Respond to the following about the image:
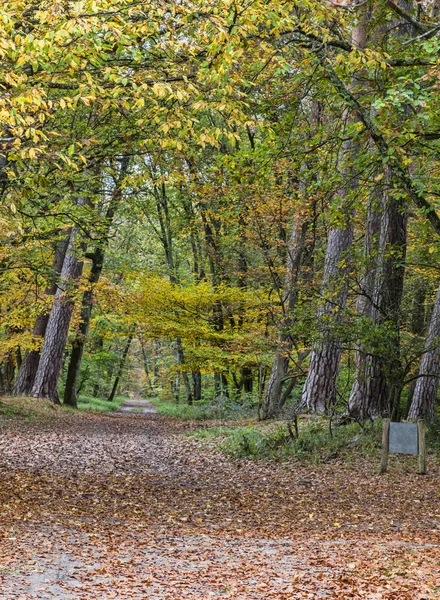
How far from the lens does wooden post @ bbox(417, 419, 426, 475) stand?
30.6ft

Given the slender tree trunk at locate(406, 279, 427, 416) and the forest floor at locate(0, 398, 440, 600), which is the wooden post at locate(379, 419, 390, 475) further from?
the slender tree trunk at locate(406, 279, 427, 416)

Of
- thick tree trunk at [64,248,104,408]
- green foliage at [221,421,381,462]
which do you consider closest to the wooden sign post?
green foliage at [221,421,381,462]

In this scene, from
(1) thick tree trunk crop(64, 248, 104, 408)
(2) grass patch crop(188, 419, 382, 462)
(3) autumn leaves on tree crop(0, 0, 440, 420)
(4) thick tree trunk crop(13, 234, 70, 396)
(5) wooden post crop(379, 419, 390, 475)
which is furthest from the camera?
(1) thick tree trunk crop(64, 248, 104, 408)

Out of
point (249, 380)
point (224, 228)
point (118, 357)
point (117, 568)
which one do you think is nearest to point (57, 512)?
point (117, 568)

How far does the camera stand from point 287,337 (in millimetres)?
15633

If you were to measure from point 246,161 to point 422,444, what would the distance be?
4.97 metres

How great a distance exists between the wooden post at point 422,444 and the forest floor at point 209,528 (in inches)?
6.9

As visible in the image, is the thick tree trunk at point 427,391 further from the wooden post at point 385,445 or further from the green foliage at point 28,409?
the green foliage at point 28,409

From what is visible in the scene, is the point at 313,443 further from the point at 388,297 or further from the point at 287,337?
the point at 287,337

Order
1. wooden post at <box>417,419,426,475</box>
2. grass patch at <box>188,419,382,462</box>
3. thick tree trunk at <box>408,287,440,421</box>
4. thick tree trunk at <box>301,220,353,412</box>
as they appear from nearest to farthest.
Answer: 1. wooden post at <box>417,419,426,475</box>
2. grass patch at <box>188,419,382,462</box>
3. thick tree trunk at <box>408,287,440,421</box>
4. thick tree trunk at <box>301,220,353,412</box>

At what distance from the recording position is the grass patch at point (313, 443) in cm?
1095

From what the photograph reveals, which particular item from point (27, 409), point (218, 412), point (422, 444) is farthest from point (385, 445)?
point (218, 412)

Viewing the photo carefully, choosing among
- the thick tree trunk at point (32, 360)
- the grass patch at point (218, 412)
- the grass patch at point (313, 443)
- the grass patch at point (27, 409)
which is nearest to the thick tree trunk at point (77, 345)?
the thick tree trunk at point (32, 360)

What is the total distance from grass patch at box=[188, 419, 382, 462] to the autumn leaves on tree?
57cm
